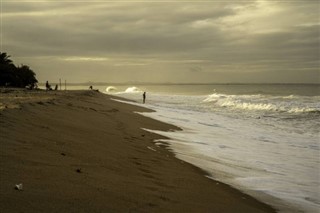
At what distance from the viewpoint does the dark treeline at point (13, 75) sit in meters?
49.5

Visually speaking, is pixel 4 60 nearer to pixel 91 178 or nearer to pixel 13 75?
pixel 13 75

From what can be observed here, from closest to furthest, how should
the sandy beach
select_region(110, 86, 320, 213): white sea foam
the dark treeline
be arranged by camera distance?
the sandy beach < select_region(110, 86, 320, 213): white sea foam < the dark treeline

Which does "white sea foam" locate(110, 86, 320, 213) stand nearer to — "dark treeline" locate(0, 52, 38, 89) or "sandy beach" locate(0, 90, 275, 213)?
"sandy beach" locate(0, 90, 275, 213)

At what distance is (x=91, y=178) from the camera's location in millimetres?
5676

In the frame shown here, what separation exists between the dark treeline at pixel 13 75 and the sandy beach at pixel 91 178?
43.0 meters

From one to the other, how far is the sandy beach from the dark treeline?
4296 centimetres

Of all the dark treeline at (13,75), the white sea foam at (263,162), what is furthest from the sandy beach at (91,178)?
the dark treeline at (13,75)

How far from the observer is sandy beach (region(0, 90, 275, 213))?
451cm

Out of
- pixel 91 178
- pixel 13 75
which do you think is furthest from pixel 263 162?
pixel 13 75

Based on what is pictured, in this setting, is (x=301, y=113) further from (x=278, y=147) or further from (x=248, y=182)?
(x=248, y=182)

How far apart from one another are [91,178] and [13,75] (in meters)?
49.1

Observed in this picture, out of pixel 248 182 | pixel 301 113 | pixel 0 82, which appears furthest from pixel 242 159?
pixel 0 82

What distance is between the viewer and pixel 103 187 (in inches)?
209

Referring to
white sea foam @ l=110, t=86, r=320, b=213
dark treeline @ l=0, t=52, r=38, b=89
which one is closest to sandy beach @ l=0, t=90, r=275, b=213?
white sea foam @ l=110, t=86, r=320, b=213
